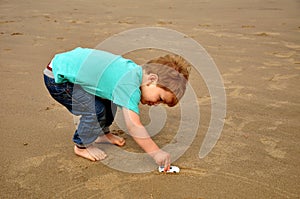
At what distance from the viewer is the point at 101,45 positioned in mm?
4672

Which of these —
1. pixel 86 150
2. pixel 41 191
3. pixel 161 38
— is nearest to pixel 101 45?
pixel 161 38

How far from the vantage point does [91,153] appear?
1994 mm

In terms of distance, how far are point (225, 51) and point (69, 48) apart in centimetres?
186

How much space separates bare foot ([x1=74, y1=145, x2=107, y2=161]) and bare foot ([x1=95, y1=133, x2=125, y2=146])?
14 cm

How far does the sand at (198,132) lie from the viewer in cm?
173

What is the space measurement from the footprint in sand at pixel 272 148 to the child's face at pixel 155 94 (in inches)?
26.0

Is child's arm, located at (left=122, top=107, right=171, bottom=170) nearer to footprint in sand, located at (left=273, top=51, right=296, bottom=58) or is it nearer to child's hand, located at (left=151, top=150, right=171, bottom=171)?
child's hand, located at (left=151, top=150, right=171, bottom=171)

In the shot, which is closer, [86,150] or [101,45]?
[86,150]

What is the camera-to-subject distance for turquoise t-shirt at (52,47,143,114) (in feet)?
5.92

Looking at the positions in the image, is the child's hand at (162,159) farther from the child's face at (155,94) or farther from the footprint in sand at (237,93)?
the footprint in sand at (237,93)

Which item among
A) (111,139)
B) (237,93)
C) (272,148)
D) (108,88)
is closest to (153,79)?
(108,88)

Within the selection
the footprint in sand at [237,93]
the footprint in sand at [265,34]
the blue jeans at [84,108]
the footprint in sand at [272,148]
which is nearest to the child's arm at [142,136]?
the blue jeans at [84,108]

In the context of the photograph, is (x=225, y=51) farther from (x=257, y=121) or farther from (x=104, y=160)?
(x=104, y=160)

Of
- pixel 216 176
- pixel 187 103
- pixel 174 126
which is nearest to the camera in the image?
pixel 216 176
